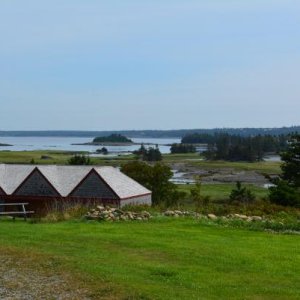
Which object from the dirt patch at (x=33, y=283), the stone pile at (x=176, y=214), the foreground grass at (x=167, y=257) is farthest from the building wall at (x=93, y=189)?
the dirt patch at (x=33, y=283)

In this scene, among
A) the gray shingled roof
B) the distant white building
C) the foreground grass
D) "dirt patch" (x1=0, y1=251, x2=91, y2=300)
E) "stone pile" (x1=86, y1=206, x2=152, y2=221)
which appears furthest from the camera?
the gray shingled roof

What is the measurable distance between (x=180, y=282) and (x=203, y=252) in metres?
3.55

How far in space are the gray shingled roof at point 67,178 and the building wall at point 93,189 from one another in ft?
0.91

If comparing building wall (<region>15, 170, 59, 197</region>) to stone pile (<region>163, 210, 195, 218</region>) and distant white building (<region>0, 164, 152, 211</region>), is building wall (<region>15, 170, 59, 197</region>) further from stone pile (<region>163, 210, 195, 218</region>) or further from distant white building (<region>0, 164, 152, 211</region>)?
stone pile (<region>163, 210, 195, 218</region>)

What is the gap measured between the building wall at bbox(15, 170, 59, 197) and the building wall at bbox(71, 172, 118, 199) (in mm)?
1672

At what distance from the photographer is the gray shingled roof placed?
33719 mm

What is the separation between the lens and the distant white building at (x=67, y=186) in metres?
33.1

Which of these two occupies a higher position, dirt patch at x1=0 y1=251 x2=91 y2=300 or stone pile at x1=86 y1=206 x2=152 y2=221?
dirt patch at x1=0 y1=251 x2=91 y2=300

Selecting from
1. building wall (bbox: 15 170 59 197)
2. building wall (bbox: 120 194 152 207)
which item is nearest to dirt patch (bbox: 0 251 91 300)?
building wall (bbox: 120 194 152 207)

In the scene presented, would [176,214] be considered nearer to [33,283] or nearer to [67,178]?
[33,283]

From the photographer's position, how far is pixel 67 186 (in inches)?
1373

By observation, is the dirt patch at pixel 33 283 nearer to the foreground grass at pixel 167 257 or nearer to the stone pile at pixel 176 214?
the foreground grass at pixel 167 257

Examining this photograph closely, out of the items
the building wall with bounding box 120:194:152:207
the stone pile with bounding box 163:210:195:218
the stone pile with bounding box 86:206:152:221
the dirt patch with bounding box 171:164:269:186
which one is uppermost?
the stone pile with bounding box 86:206:152:221

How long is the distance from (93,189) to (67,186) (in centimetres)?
216
